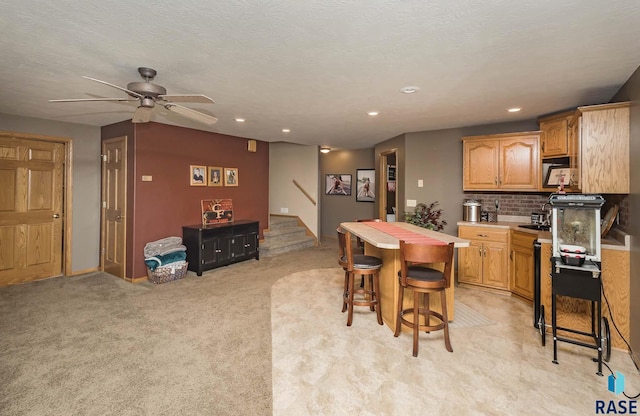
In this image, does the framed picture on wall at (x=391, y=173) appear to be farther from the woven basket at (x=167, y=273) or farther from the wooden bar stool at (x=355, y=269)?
the woven basket at (x=167, y=273)

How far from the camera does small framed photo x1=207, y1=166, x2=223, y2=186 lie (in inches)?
223

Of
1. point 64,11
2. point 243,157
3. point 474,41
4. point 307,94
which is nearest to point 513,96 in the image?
point 474,41

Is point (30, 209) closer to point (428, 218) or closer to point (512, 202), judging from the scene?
point (428, 218)

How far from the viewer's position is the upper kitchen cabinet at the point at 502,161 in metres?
4.11

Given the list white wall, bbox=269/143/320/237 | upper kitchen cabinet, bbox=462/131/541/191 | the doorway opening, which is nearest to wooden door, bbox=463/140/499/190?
upper kitchen cabinet, bbox=462/131/541/191

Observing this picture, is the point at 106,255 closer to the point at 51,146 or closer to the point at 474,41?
the point at 51,146

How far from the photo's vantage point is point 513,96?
329 cm

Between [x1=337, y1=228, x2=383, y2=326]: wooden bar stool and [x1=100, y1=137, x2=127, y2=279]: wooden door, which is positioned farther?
[x1=100, y1=137, x2=127, y2=279]: wooden door

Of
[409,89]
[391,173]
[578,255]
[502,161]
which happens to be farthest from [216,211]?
[578,255]

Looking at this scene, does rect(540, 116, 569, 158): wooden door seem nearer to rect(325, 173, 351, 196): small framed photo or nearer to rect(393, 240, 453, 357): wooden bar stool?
rect(393, 240, 453, 357): wooden bar stool

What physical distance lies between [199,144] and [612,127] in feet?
17.9

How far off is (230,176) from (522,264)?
4.97 meters

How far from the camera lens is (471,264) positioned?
14.0 feet

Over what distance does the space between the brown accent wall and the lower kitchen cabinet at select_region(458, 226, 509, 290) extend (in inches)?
165
